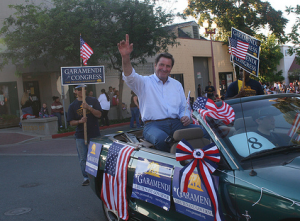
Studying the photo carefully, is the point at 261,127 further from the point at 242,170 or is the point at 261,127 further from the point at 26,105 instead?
the point at 26,105

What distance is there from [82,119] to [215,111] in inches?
135

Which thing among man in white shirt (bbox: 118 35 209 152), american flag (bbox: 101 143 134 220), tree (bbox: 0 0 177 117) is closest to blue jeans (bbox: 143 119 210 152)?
man in white shirt (bbox: 118 35 209 152)

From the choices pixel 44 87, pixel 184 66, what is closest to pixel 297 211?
pixel 44 87

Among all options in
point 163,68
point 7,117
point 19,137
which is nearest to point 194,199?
point 163,68

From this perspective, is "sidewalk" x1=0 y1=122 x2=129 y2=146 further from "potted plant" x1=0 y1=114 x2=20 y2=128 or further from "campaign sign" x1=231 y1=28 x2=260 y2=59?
"campaign sign" x1=231 y1=28 x2=260 y2=59

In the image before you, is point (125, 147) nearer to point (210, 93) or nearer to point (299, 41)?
point (210, 93)

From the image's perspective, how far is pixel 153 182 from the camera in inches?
114

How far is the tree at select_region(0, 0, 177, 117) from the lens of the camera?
14.1 m

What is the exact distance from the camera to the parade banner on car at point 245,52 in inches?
233

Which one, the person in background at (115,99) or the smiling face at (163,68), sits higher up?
the smiling face at (163,68)

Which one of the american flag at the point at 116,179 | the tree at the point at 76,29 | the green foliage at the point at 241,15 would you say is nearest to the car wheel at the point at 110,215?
the american flag at the point at 116,179

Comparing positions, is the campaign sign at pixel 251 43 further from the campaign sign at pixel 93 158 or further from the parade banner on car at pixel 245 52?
the campaign sign at pixel 93 158

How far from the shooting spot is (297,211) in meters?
1.91

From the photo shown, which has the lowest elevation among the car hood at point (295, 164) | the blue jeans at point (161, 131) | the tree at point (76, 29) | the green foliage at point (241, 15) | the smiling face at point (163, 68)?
the car hood at point (295, 164)
